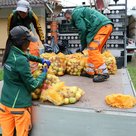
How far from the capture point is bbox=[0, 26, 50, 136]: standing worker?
298 cm

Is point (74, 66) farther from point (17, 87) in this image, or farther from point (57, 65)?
point (17, 87)

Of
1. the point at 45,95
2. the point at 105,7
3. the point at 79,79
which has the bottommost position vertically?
the point at 79,79

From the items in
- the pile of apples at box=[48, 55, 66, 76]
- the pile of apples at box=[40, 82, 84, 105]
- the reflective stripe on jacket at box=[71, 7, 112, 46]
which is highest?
the reflective stripe on jacket at box=[71, 7, 112, 46]

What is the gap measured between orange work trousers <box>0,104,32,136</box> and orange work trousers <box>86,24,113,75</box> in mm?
1903

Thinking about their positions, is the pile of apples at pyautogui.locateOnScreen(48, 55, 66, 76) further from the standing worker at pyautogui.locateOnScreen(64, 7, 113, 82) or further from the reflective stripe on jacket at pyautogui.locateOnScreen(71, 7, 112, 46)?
the reflective stripe on jacket at pyautogui.locateOnScreen(71, 7, 112, 46)

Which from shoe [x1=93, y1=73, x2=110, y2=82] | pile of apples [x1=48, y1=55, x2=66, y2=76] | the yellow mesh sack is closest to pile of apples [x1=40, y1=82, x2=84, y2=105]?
the yellow mesh sack

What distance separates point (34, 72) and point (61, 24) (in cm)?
577

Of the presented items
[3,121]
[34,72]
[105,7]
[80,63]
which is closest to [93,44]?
[80,63]

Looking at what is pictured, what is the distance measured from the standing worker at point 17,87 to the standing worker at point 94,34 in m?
1.81

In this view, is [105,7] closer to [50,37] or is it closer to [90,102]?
[50,37]

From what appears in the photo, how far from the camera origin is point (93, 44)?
478cm

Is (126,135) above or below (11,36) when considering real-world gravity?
below

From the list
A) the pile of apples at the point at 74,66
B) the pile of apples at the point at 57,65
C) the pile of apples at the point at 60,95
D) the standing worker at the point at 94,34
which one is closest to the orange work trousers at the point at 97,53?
the standing worker at the point at 94,34

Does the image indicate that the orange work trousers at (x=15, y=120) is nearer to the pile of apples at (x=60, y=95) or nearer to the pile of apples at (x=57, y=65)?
the pile of apples at (x=60, y=95)
